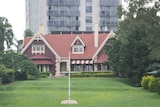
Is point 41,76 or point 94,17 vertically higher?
point 94,17

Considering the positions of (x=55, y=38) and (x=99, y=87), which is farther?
(x=55, y=38)

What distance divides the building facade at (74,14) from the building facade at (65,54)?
4897 centimetres

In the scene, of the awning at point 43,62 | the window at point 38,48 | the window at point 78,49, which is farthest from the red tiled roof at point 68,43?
the awning at point 43,62

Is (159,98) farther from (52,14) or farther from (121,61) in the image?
(52,14)

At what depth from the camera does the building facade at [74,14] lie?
13250 centimetres

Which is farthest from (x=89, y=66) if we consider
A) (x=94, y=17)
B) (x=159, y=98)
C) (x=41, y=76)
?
(x=94, y=17)

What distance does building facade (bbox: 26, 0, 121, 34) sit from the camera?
132500 mm

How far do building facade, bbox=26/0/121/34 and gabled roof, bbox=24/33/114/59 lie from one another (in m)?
46.0

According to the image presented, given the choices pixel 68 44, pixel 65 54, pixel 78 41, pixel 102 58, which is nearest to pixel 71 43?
pixel 68 44

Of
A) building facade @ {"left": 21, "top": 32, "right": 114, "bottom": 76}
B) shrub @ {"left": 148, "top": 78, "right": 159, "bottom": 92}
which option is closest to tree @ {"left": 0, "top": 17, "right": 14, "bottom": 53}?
building facade @ {"left": 21, "top": 32, "right": 114, "bottom": 76}

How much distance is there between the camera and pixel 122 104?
34.0 metres

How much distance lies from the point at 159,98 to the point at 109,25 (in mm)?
100333

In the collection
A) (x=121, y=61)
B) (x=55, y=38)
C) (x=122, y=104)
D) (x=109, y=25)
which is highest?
(x=109, y=25)

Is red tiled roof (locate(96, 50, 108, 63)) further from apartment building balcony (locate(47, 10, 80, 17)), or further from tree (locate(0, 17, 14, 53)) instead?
apartment building balcony (locate(47, 10, 80, 17))
